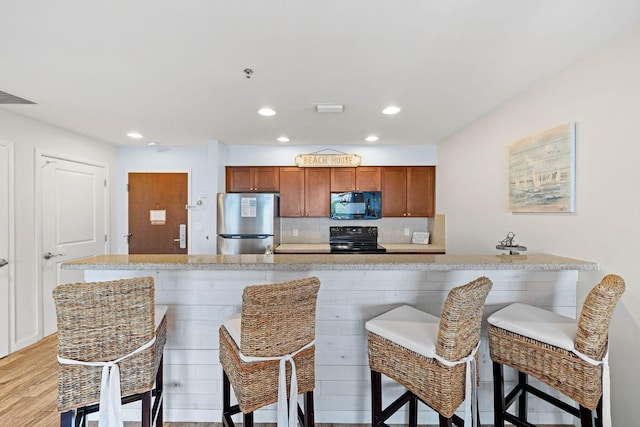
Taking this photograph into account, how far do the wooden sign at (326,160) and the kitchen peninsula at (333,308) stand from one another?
2.65 m

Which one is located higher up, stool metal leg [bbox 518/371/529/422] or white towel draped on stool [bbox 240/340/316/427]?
white towel draped on stool [bbox 240/340/316/427]

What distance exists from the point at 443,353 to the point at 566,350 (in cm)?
59

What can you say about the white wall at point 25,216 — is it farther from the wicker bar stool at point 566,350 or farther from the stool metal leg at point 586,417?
the stool metal leg at point 586,417

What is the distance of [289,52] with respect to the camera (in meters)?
1.77

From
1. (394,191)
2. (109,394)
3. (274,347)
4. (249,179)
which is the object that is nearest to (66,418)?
(109,394)

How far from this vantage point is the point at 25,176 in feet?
9.95

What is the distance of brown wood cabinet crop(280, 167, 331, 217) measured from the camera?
14.5ft

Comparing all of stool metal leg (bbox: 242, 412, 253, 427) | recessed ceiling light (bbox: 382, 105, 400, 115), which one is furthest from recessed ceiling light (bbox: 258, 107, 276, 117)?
stool metal leg (bbox: 242, 412, 253, 427)

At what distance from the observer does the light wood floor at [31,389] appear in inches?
76.9

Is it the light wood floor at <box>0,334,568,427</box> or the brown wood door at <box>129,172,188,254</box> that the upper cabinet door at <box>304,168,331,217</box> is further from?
the light wood floor at <box>0,334,568,427</box>

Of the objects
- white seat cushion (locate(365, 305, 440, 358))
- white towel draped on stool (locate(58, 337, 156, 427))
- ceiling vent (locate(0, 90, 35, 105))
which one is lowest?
white towel draped on stool (locate(58, 337, 156, 427))

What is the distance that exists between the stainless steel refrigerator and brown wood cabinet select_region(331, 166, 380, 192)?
1.01 meters

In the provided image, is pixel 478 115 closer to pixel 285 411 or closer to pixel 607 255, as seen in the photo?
pixel 607 255

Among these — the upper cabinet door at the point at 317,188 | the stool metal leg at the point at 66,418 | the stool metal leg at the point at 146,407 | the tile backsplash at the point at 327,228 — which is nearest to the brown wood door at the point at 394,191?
the tile backsplash at the point at 327,228
